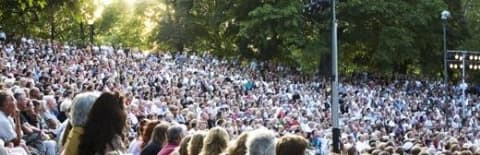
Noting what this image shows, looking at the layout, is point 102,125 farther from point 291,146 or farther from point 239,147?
point 239,147

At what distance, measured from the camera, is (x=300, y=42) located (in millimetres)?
38906

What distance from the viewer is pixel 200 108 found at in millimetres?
20797

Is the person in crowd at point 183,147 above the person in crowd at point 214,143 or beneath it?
beneath

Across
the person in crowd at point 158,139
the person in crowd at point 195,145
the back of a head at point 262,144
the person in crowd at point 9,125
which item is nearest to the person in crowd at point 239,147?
the back of a head at point 262,144

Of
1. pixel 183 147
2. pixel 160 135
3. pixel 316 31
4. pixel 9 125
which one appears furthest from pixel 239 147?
pixel 316 31

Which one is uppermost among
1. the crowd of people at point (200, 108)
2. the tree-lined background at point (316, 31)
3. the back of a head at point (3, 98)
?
the tree-lined background at point (316, 31)

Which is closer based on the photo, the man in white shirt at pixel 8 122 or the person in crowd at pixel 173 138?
the man in white shirt at pixel 8 122

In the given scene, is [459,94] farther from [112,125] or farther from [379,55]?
[112,125]

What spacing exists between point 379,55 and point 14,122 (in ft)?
114

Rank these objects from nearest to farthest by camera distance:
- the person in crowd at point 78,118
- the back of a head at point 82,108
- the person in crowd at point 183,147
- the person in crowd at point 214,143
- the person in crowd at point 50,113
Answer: the person in crowd at point 78,118, the back of a head at point 82,108, the person in crowd at point 214,143, the person in crowd at point 183,147, the person in crowd at point 50,113

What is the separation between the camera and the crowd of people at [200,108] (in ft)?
17.5

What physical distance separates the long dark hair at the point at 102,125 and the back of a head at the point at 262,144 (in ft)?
4.32

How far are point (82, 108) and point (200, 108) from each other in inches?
651

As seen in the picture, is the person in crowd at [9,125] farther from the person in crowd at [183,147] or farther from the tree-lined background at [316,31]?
the tree-lined background at [316,31]
